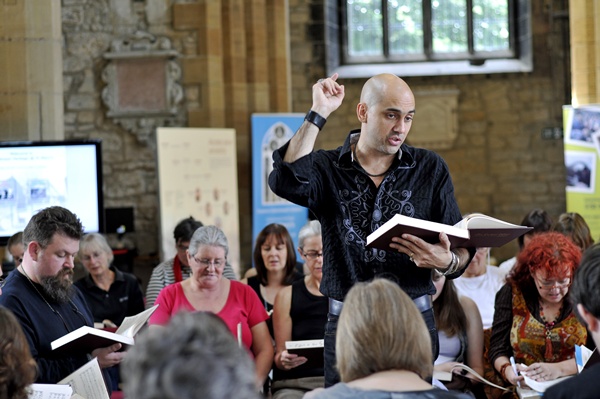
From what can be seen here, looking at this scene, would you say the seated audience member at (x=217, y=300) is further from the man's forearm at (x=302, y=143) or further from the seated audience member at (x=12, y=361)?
the seated audience member at (x=12, y=361)

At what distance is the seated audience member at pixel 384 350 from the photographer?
2.19 metres

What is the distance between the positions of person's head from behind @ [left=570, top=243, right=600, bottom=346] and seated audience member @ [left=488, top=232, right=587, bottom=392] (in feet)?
5.85

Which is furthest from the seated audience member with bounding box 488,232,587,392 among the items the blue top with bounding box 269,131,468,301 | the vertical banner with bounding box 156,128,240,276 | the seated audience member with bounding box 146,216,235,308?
the vertical banner with bounding box 156,128,240,276

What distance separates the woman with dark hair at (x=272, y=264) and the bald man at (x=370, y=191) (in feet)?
8.41

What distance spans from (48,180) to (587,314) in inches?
202

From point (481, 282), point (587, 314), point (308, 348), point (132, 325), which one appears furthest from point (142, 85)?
point (587, 314)

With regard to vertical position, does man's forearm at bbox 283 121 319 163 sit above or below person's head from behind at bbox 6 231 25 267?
above

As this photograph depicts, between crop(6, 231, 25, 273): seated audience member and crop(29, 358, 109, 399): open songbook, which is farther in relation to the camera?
crop(6, 231, 25, 273): seated audience member

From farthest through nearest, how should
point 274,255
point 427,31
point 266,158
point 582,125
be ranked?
point 427,31
point 266,158
point 582,125
point 274,255

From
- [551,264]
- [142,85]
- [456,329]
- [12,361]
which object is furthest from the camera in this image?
[142,85]

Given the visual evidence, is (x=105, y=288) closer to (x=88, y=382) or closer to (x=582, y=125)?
(x=88, y=382)

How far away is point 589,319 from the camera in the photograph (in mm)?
2424

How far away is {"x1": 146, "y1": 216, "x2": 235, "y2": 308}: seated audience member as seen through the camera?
625 cm

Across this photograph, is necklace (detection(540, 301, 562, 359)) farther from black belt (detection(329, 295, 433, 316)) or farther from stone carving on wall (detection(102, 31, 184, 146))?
stone carving on wall (detection(102, 31, 184, 146))
